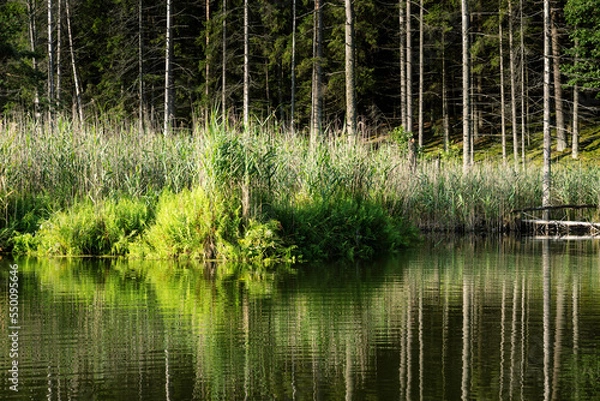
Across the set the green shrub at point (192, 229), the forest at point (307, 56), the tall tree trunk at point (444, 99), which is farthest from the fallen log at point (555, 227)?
the tall tree trunk at point (444, 99)

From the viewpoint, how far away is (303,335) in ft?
21.1

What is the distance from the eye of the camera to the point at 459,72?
48219 millimetres

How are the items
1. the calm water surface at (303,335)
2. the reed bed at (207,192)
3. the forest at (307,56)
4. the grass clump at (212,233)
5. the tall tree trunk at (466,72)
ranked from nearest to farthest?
the calm water surface at (303,335) → the grass clump at (212,233) → the reed bed at (207,192) → the tall tree trunk at (466,72) → the forest at (307,56)

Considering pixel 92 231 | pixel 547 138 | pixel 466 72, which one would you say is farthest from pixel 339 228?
pixel 466 72

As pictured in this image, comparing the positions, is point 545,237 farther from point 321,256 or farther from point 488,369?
point 488,369

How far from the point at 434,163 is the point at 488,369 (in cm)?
1539

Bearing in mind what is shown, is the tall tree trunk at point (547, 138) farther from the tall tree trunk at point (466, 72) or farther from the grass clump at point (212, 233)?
the grass clump at point (212, 233)

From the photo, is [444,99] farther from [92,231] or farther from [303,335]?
[303,335]

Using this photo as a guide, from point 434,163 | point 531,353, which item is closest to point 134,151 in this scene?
point 434,163

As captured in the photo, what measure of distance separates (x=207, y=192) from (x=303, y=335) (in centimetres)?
612

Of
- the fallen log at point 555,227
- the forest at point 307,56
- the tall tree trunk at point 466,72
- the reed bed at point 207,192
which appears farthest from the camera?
the forest at point 307,56

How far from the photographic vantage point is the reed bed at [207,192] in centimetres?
1239

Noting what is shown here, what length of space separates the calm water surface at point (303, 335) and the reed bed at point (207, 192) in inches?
58.5

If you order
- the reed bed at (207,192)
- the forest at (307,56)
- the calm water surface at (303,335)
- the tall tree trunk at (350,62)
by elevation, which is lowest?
the calm water surface at (303,335)
